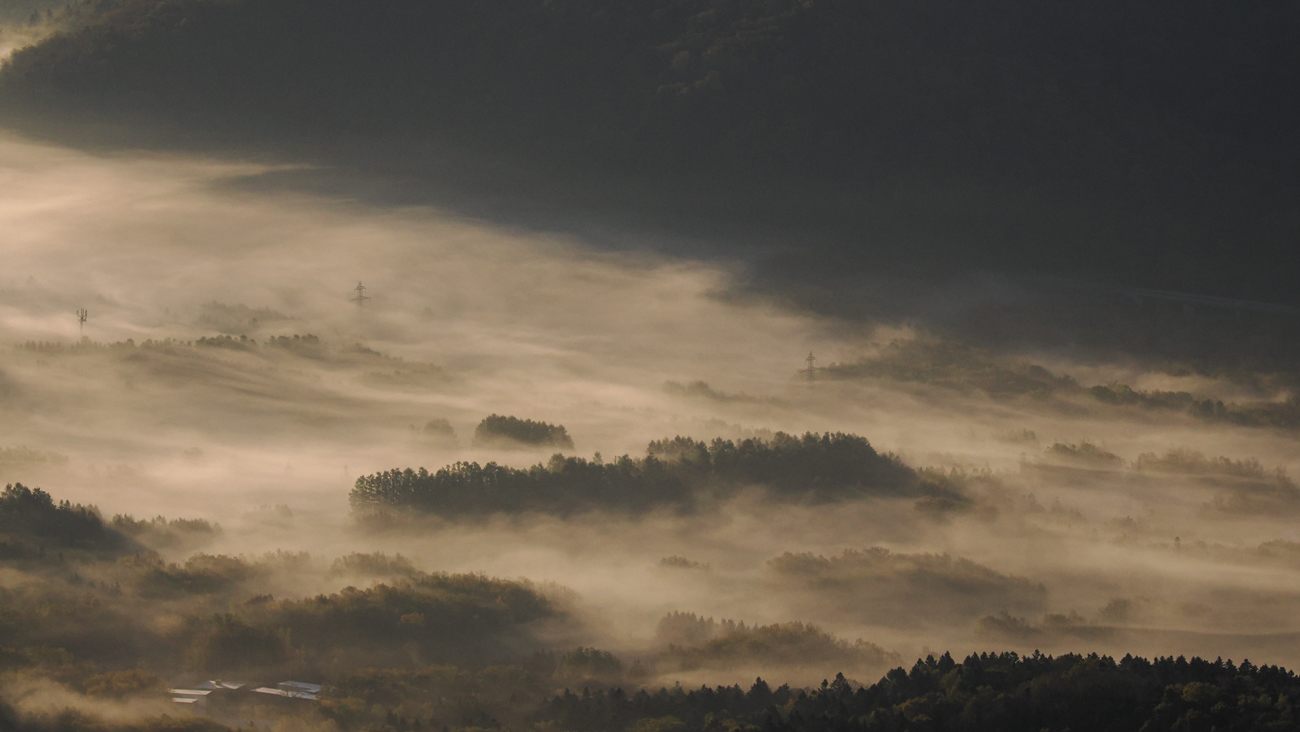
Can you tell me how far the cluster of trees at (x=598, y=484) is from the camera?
183 meters

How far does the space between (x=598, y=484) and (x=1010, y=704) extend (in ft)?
317

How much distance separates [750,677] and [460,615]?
2677cm

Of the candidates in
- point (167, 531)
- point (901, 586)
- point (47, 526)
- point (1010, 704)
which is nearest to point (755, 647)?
point (901, 586)

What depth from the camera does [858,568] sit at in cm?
16838

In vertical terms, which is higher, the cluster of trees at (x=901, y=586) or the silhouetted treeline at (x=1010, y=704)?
the cluster of trees at (x=901, y=586)

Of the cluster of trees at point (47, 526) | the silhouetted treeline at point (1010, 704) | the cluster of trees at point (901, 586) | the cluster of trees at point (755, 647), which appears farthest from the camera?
the cluster of trees at point (901, 586)

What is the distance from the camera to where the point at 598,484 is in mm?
189625

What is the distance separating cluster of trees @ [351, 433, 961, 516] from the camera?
18262 centimetres

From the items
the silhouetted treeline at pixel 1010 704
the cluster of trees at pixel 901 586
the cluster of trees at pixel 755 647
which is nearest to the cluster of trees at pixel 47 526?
the cluster of trees at pixel 755 647

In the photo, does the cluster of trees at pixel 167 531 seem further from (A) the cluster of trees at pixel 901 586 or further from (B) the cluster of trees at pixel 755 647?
(A) the cluster of trees at pixel 901 586

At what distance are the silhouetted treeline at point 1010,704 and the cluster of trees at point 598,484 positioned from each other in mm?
77910

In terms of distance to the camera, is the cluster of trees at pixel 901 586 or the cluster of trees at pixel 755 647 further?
the cluster of trees at pixel 901 586

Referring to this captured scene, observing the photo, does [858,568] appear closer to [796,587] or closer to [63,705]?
[796,587]

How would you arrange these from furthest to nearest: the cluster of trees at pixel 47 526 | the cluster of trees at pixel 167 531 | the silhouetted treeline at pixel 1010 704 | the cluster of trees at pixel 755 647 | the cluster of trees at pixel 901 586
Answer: the cluster of trees at pixel 167 531 < the cluster of trees at pixel 901 586 < the cluster of trees at pixel 47 526 < the cluster of trees at pixel 755 647 < the silhouetted treeline at pixel 1010 704
